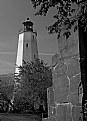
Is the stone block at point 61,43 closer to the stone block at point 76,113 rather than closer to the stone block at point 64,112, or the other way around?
the stone block at point 64,112

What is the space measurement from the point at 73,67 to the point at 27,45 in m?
36.4

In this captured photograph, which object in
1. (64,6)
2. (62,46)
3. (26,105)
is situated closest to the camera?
(64,6)

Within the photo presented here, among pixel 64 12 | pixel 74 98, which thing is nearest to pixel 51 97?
pixel 74 98

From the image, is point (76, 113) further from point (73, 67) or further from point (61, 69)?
point (61, 69)

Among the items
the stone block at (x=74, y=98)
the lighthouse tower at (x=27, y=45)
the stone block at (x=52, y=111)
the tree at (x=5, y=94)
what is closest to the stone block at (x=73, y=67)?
the stone block at (x=74, y=98)

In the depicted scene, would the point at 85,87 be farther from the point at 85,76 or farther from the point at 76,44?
the point at 76,44

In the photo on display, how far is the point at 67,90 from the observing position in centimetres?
350

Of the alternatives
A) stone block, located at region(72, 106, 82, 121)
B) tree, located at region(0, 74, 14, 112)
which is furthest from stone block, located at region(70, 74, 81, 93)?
tree, located at region(0, 74, 14, 112)

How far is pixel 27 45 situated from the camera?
3959cm

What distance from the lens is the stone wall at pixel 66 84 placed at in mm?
3260

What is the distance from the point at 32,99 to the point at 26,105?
1806 millimetres

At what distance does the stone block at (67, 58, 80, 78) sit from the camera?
10.9ft

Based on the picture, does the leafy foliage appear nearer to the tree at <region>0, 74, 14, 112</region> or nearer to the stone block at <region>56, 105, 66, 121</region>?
the stone block at <region>56, 105, 66, 121</region>

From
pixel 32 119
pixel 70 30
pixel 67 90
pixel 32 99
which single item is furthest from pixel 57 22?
pixel 32 99
